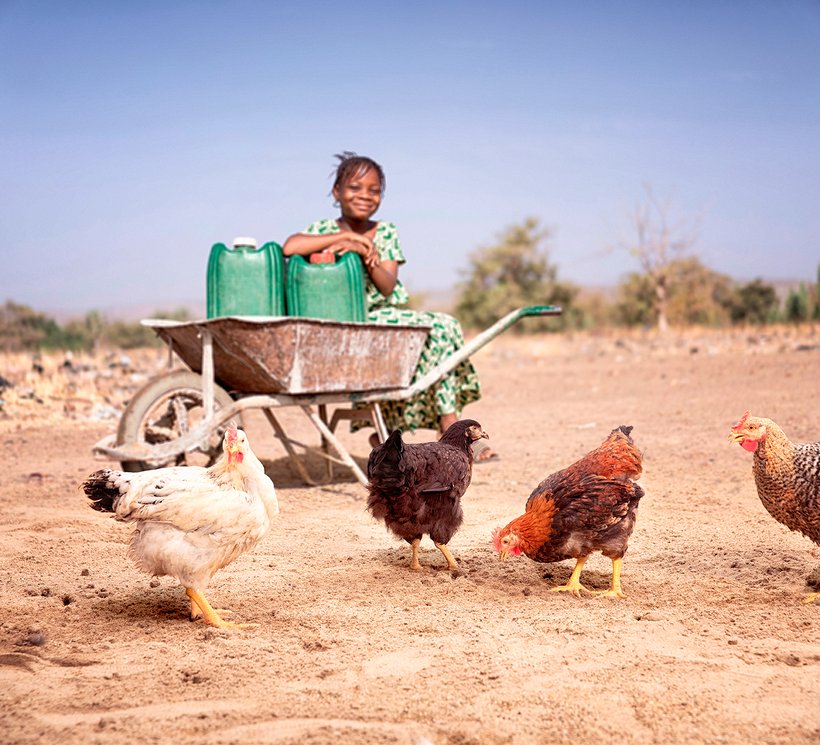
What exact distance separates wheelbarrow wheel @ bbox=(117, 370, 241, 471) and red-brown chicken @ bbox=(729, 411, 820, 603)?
3.09 metres

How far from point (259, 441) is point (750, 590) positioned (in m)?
6.08

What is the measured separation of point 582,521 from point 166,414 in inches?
126

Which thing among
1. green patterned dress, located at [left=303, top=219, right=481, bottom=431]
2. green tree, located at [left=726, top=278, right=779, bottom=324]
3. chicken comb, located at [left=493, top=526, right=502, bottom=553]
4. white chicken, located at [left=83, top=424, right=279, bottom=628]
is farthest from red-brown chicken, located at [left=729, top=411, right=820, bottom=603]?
green tree, located at [left=726, top=278, right=779, bottom=324]

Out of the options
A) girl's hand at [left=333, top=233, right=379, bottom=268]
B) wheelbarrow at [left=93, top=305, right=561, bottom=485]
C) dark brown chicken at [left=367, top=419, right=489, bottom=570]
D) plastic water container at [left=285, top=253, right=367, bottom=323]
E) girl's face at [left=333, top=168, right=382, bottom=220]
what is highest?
girl's face at [left=333, top=168, right=382, bottom=220]

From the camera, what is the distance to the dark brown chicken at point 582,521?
3494 millimetres

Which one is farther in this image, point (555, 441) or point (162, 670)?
point (555, 441)

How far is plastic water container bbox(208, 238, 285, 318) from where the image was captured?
18.1 feet

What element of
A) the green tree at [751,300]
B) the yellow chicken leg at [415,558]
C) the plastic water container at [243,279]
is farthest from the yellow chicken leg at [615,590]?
the green tree at [751,300]

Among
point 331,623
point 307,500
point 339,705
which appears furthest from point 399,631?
point 307,500

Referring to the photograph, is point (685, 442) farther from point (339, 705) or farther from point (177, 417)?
point (339, 705)

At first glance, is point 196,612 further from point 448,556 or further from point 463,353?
point 463,353

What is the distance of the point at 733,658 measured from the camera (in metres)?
2.73

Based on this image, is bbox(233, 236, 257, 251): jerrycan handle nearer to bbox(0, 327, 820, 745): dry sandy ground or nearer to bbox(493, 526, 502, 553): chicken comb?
bbox(0, 327, 820, 745): dry sandy ground

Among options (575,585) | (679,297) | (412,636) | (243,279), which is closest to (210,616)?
(412,636)
